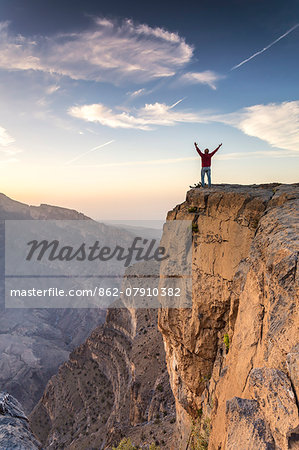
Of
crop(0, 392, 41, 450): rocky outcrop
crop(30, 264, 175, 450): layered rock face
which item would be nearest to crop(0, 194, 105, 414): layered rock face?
crop(30, 264, 175, 450): layered rock face

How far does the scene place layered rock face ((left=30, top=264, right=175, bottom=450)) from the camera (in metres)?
34.7

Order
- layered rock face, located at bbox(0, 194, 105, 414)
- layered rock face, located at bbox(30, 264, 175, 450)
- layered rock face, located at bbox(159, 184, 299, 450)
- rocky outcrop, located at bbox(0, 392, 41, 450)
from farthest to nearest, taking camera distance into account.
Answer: layered rock face, located at bbox(0, 194, 105, 414) < layered rock face, located at bbox(30, 264, 175, 450) < rocky outcrop, located at bbox(0, 392, 41, 450) < layered rock face, located at bbox(159, 184, 299, 450)

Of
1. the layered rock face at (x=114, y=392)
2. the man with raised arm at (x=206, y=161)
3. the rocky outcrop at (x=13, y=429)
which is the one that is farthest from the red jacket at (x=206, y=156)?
the layered rock face at (x=114, y=392)

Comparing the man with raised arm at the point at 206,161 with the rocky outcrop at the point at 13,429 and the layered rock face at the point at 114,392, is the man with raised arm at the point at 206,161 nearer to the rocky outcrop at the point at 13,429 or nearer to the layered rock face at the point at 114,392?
the rocky outcrop at the point at 13,429

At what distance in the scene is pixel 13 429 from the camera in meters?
9.59

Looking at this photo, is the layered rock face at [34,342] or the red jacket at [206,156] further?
the layered rock face at [34,342]

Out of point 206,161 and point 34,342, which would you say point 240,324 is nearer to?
point 206,161

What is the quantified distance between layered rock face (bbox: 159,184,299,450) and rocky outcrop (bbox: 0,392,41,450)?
5.86 meters

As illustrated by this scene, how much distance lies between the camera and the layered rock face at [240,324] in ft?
17.6

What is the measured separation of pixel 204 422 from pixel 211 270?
7.53 metres

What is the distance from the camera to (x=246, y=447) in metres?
5.11

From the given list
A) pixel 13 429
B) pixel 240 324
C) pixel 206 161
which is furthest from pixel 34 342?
pixel 240 324

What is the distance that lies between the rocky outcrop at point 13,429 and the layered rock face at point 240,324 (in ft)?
19.2

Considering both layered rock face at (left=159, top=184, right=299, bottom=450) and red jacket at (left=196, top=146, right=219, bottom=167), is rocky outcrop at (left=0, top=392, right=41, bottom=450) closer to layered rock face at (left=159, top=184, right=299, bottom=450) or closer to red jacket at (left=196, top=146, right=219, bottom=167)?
layered rock face at (left=159, top=184, right=299, bottom=450)
